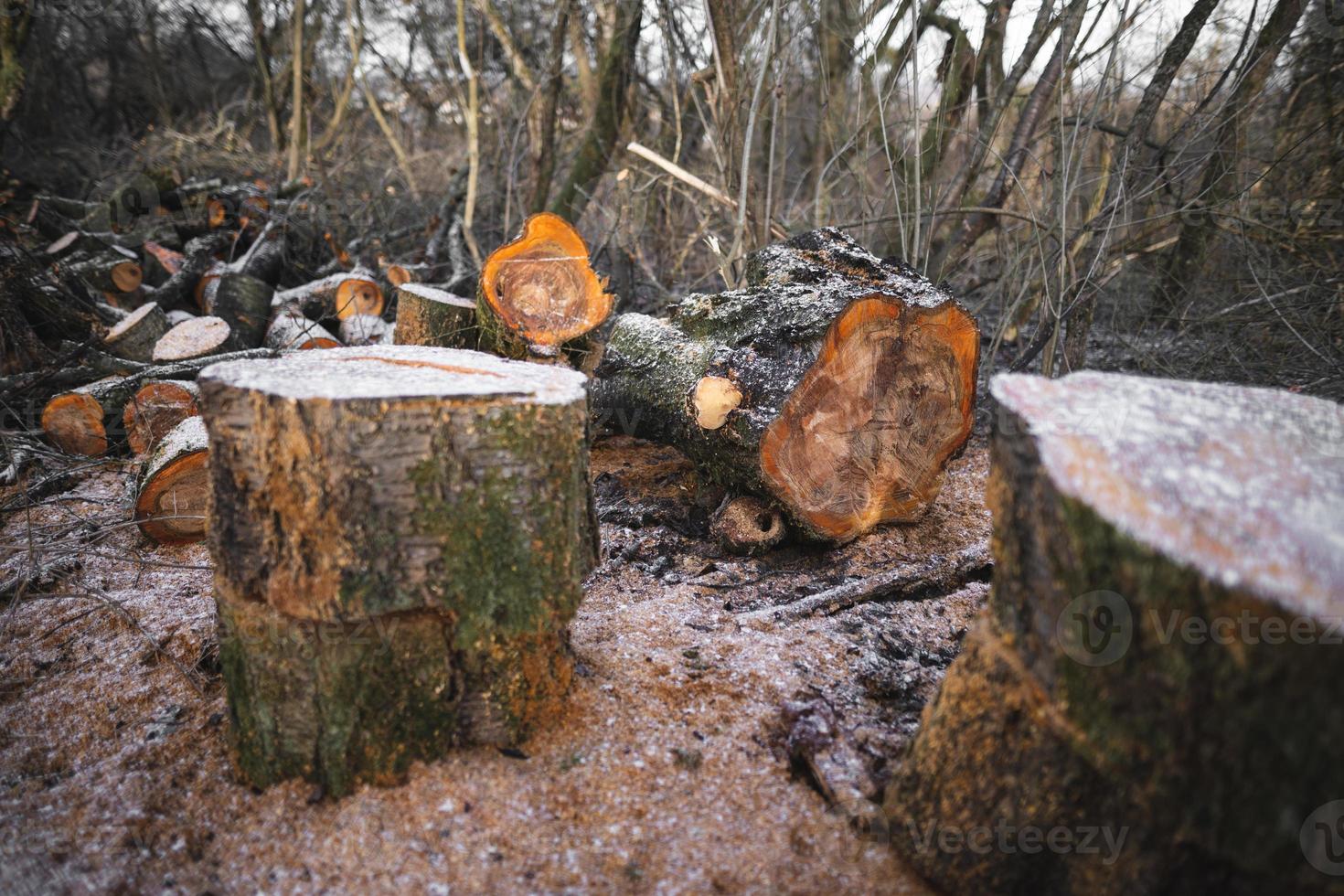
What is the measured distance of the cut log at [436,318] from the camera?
3.76 metres

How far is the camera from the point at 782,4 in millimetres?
3234

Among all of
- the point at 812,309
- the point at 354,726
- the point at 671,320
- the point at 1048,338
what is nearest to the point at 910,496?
the point at 812,309

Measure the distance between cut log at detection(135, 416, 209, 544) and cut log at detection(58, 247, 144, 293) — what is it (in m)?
3.24

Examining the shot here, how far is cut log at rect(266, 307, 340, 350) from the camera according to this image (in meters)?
4.16

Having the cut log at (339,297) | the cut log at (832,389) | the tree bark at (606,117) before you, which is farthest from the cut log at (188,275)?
the cut log at (832,389)

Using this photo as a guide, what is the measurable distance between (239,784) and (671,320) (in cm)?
225

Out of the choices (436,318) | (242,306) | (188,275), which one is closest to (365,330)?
(242,306)

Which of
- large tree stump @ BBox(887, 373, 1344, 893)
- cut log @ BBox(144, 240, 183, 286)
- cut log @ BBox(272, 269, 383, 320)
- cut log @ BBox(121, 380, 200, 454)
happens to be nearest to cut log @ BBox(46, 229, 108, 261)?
cut log @ BBox(144, 240, 183, 286)

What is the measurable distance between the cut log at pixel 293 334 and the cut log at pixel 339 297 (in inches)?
4.6

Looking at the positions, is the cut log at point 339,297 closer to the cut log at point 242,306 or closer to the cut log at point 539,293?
the cut log at point 242,306

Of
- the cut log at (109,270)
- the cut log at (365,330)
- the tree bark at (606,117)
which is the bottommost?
the cut log at (365,330)

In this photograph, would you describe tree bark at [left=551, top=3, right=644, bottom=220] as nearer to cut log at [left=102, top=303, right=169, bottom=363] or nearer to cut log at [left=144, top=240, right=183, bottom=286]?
cut log at [left=102, top=303, right=169, bottom=363]

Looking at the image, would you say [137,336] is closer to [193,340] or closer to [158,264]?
[193,340]

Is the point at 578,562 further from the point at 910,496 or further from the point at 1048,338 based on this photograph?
the point at 1048,338
